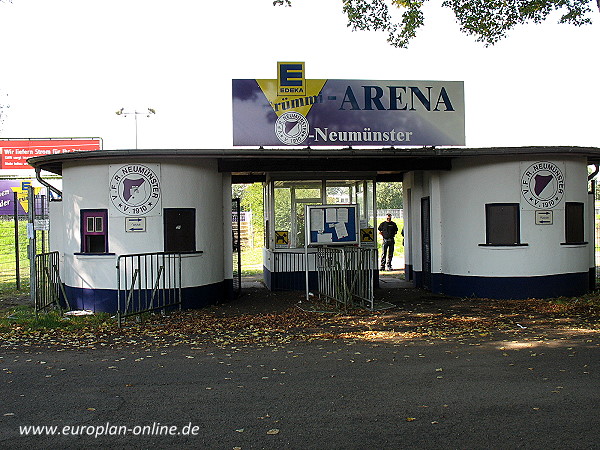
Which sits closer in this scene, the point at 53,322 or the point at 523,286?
the point at 53,322

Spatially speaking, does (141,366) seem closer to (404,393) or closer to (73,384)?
(73,384)

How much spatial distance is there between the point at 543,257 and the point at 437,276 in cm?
248

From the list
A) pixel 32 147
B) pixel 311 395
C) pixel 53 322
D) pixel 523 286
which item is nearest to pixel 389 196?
pixel 32 147

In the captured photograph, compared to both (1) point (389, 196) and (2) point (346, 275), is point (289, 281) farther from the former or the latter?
(1) point (389, 196)

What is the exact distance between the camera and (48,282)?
14.0m


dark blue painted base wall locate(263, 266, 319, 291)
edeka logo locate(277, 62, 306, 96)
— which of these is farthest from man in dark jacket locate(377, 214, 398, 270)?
edeka logo locate(277, 62, 306, 96)

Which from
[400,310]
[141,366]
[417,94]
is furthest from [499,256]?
[141,366]

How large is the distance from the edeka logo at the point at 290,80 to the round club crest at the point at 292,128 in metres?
0.48

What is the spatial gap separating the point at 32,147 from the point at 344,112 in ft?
76.4

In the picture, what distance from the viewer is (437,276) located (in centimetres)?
1630

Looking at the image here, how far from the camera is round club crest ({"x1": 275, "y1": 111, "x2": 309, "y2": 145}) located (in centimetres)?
1470

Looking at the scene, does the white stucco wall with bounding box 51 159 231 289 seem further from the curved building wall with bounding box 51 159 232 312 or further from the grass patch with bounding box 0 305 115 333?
the grass patch with bounding box 0 305 115 333

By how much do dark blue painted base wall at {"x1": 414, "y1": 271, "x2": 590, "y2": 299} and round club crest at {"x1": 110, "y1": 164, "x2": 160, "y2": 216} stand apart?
7.07 metres

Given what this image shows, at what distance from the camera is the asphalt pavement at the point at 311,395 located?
5711 mm
